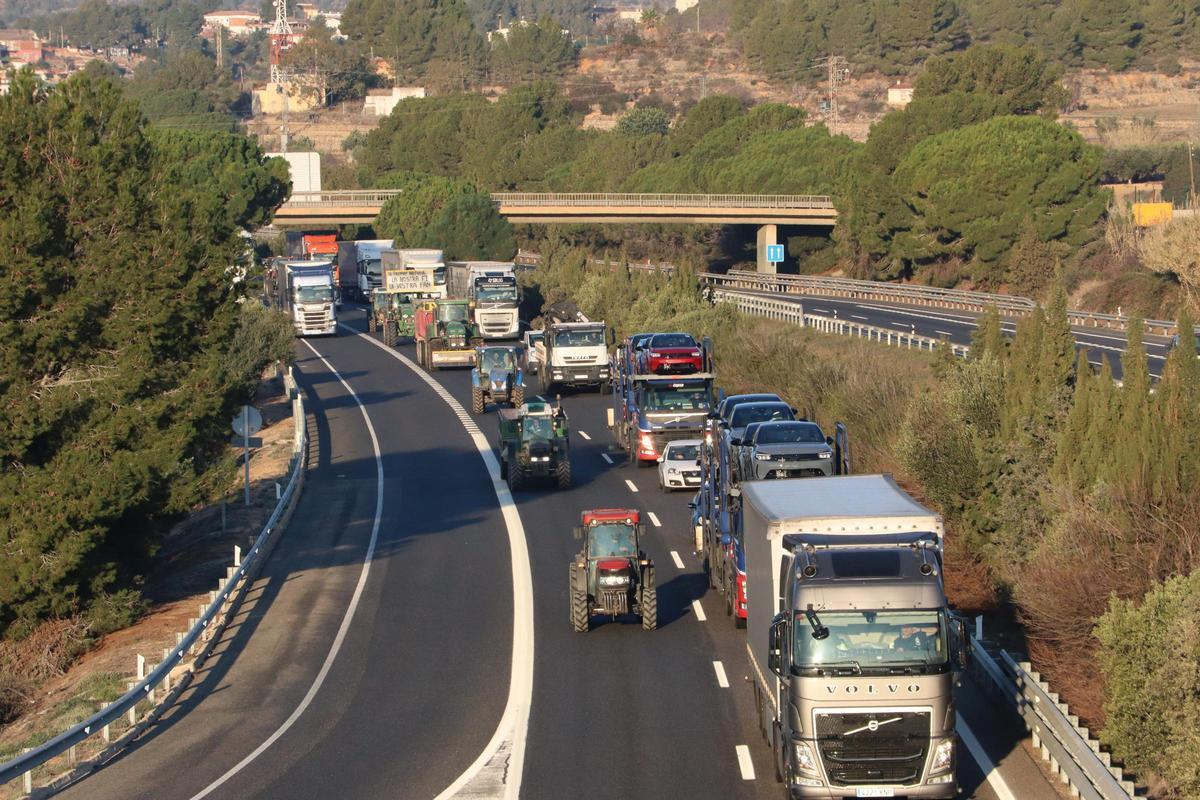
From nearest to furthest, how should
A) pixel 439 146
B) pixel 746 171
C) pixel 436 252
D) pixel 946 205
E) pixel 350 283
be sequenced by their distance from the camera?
1. pixel 436 252
2. pixel 946 205
3. pixel 350 283
4. pixel 746 171
5. pixel 439 146

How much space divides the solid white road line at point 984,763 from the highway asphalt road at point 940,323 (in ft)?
92.2

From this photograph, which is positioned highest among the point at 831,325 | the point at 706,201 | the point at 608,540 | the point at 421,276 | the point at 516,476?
the point at 706,201

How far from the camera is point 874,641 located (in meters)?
16.5

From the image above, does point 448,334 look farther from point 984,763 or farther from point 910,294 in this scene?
point 984,763

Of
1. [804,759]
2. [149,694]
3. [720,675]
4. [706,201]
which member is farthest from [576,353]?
[706,201]

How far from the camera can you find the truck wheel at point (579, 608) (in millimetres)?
26156

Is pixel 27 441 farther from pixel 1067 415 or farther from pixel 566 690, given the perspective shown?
pixel 1067 415

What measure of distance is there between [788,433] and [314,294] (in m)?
56.9

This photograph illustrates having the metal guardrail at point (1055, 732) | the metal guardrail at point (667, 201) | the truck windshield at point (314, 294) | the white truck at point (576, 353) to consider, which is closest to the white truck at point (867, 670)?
the metal guardrail at point (1055, 732)

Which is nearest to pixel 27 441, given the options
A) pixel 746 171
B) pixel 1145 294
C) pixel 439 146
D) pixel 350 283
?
pixel 1145 294

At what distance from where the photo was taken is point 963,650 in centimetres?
1658

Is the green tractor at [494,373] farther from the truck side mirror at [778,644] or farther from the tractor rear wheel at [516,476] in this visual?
the truck side mirror at [778,644]

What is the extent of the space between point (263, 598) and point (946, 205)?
68.5m

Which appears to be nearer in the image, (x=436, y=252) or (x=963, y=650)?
(x=963, y=650)
